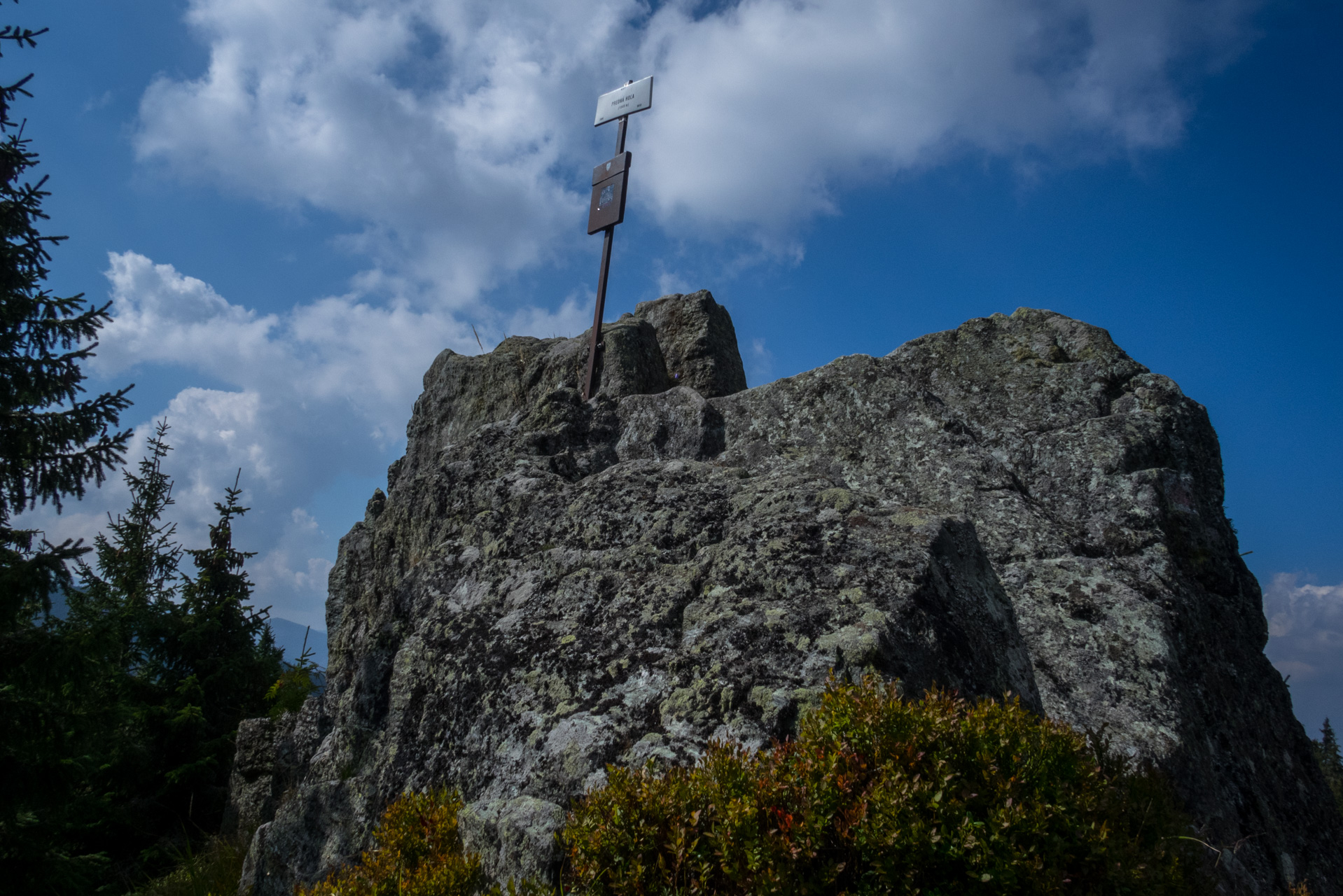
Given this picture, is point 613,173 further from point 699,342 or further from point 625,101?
point 699,342

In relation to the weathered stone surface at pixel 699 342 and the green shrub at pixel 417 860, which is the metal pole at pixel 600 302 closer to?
the weathered stone surface at pixel 699 342

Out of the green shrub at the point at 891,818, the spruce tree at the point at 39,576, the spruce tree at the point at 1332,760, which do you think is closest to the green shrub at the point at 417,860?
the green shrub at the point at 891,818

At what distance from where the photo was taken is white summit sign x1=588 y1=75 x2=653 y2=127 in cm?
1280

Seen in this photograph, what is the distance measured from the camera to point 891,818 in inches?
103

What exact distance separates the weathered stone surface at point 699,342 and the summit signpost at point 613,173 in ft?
4.47

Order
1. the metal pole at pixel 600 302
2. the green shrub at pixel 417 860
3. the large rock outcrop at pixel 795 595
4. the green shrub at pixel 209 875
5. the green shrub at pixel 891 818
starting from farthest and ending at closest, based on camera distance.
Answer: the metal pole at pixel 600 302 → the green shrub at pixel 209 875 → the large rock outcrop at pixel 795 595 → the green shrub at pixel 417 860 → the green shrub at pixel 891 818

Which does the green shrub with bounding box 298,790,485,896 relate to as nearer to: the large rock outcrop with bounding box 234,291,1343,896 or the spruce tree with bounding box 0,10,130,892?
the large rock outcrop with bounding box 234,291,1343,896

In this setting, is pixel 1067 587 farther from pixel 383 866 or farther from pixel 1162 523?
pixel 383 866

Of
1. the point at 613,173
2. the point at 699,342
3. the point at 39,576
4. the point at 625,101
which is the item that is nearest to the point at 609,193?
the point at 613,173

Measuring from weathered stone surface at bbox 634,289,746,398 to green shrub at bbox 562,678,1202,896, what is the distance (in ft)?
28.7

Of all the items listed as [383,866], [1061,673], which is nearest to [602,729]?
[383,866]

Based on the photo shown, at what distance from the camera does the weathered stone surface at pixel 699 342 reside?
11812mm

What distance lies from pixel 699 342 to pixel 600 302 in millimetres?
1765

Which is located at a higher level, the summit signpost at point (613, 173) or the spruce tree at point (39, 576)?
the summit signpost at point (613, 173)
